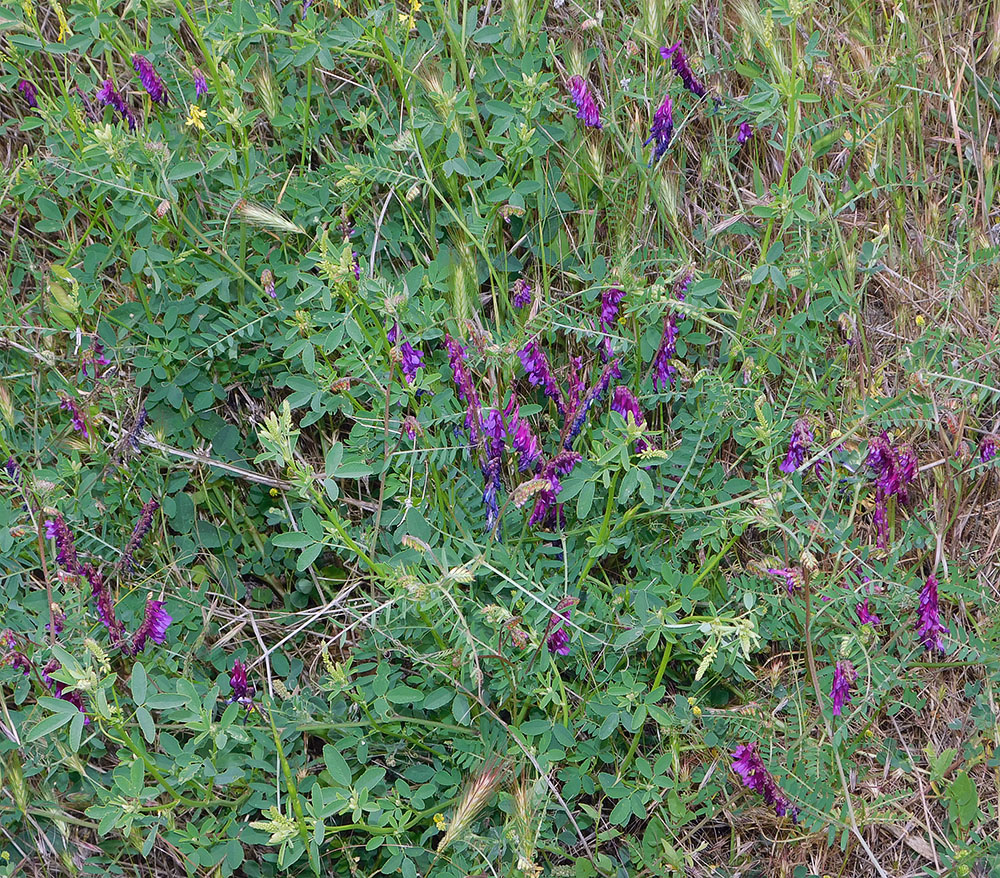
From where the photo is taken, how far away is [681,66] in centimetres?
280

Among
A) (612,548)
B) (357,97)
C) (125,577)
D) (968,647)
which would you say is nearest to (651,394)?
(612,548)

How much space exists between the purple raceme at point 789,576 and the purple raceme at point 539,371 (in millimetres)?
728

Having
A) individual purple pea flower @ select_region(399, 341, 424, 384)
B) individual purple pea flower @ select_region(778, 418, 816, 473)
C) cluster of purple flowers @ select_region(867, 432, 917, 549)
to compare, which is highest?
individual purple pea flower @ select_region(399, 341, 424, 384)

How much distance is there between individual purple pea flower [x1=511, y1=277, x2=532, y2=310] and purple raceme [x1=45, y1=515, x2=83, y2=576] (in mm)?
1414

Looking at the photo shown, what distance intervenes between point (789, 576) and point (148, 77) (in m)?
2.29

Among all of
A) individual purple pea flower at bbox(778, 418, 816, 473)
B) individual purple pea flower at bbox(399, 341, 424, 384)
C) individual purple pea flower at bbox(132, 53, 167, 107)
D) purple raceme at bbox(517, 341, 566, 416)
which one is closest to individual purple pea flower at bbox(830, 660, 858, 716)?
individual purple pea flower at bbox(778, 418, 816, 473)

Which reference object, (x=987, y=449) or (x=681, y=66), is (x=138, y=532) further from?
(x=987, y=449)

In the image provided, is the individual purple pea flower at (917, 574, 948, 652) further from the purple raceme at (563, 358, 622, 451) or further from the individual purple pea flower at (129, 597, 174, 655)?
the individual purple pea flower at (129, 597, 174, 655)

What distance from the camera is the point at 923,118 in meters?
3.11

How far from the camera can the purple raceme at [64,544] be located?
94.6 inches

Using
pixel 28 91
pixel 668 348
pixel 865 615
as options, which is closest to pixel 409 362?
pixel 668 348

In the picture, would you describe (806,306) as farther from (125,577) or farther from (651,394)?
(125,577)

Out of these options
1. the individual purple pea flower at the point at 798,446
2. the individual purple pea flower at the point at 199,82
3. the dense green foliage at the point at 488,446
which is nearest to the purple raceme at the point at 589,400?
the dense green foliage at the point at 488,446

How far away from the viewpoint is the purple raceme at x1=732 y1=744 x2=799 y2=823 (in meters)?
2.33
